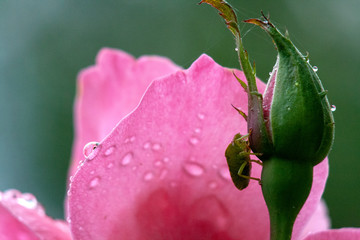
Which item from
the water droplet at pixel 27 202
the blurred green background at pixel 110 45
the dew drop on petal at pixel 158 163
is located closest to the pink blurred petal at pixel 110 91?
the water droplet at pixel 27 202

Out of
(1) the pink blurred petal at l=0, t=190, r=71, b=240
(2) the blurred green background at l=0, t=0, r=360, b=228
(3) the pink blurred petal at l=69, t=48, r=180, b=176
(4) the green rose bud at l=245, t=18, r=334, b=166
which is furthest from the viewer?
(2) the blurred green background at l=0, t=0, r=360, b=228

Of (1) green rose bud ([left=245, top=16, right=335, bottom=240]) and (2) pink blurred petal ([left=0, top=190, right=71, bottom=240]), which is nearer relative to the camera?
(1) green rose bud ([left=245, top=16, right=335, bottom=240])

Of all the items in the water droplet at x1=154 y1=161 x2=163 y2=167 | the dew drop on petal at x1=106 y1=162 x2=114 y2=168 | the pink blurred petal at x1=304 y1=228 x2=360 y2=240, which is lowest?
the pink blurred petal at x1=304 y1=228 x2=360 y2=240

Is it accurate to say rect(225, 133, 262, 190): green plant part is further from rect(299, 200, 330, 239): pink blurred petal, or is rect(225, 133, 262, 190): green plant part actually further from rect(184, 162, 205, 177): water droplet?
rect(299, 200, 330, 239): pink blurred petal

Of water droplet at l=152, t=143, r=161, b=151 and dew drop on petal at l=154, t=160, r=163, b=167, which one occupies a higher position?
water droplet at l=152, t=143, r=161, b=151

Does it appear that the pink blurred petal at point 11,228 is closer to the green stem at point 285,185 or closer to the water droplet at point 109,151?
the water droplet at point 109,151

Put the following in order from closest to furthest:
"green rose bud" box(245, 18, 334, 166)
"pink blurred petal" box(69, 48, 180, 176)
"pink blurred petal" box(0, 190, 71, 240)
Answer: "green rose bud" box(245, 18, 334, 166) < "pink blurred petal" box(0, 190, 71, 240) < "pink blurred petal" box(69, 48, 180, 176)

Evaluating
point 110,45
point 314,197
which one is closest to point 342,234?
point 314,197

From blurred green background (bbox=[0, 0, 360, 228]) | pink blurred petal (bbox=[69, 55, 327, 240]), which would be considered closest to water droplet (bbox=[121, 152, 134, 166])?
pink blurred petal (bbox=[69, 55, 327, 240])
